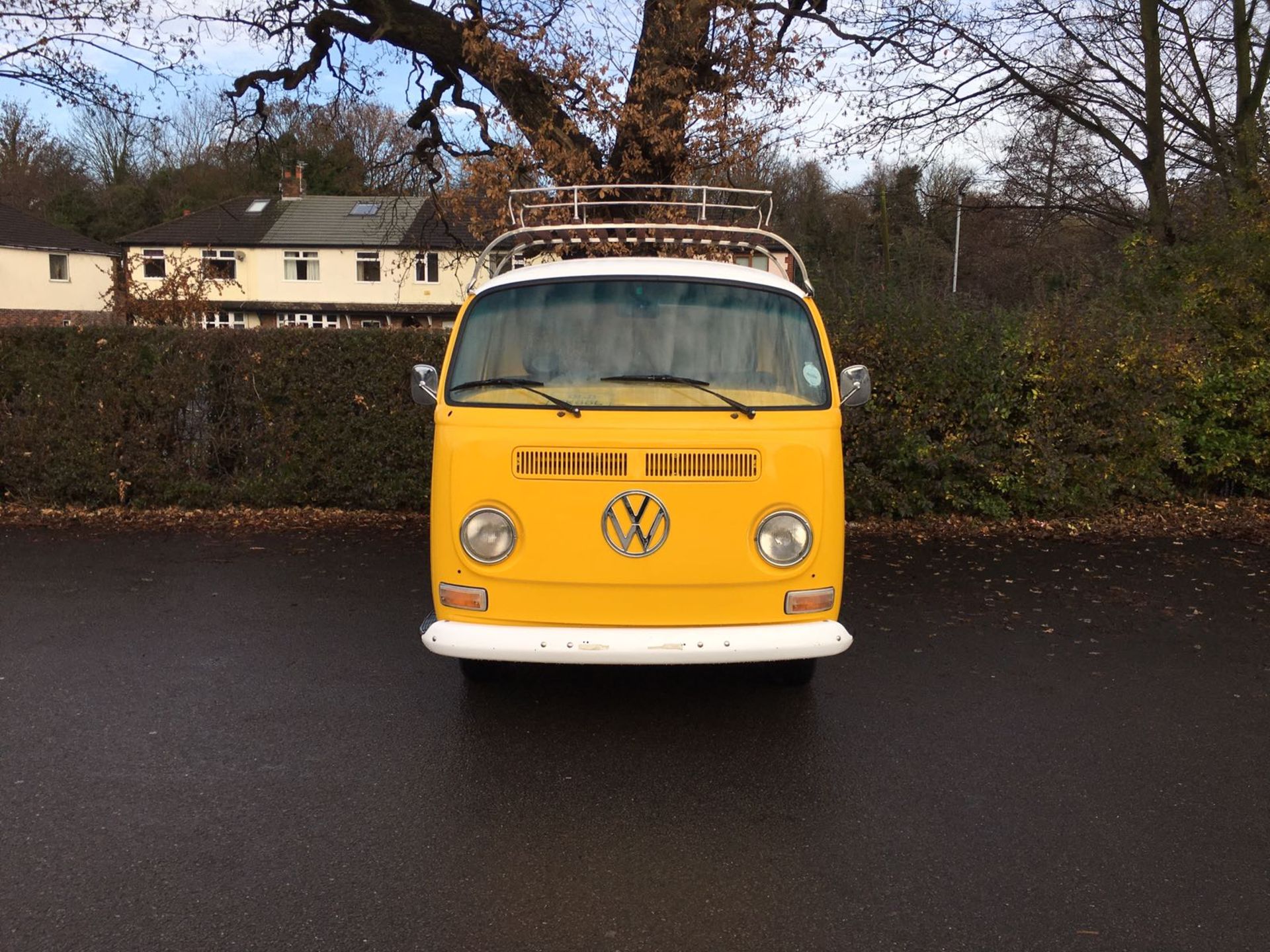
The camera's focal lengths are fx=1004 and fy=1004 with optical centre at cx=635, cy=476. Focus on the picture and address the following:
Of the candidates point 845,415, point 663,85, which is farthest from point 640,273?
point 663,85

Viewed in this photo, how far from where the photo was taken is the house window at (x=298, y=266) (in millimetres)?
49500

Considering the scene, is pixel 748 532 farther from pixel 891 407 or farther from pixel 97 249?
pixel 97 249

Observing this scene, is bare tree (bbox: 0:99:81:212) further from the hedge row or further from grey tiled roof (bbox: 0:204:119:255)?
the hedge row

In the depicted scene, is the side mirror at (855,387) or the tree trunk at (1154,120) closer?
the side mirror at (855,387)

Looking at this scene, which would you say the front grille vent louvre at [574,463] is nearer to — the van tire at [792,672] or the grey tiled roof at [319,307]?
the van tire at [792,672]

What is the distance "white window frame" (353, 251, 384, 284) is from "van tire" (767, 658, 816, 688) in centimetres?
4658

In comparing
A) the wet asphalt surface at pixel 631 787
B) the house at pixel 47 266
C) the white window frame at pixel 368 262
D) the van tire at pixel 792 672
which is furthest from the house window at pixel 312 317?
the van tire at pixel 792 672

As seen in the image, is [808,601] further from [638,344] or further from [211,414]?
[211,414]

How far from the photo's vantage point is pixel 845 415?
29.3ft

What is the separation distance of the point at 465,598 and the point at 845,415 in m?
5.46

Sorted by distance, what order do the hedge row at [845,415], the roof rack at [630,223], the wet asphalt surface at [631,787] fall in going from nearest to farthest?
the wet asphalt surface at [631,787]
the roof rack at [630,223]
the hedge row at [845,415]

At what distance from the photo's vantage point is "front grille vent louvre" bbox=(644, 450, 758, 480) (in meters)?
4.16

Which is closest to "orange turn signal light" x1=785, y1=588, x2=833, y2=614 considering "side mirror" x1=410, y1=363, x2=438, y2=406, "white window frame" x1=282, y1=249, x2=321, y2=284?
"side mirror" x1=410, y1=363, x2=438, y2=406

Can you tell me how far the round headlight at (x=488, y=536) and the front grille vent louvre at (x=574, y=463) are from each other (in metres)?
0.22
